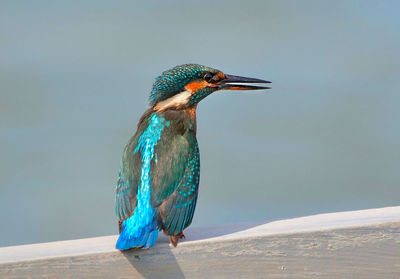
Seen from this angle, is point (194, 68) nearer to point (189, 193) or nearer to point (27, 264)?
point (189, 193)

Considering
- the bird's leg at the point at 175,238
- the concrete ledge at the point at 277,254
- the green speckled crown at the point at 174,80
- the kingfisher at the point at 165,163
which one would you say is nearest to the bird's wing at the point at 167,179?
the kingfisher at the point at 165,163

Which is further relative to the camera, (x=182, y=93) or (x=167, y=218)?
(x=182, y=93)

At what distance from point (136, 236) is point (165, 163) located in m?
0.57

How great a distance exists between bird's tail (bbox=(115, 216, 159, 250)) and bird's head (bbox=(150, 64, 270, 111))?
2.45 feet

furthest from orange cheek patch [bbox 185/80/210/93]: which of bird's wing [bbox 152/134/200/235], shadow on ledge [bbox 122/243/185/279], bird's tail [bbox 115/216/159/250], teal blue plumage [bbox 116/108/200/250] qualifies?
shadow on ledge [bbox 122/243/185/279]

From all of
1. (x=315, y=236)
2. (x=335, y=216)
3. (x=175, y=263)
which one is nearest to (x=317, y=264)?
(x=315, y=236)

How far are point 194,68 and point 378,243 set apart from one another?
48.2 inches

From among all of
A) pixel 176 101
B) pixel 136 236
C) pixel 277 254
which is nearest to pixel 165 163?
pixel 176 101

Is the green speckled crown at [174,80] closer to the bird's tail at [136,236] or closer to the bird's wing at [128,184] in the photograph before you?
the bird's wing at [128,184]

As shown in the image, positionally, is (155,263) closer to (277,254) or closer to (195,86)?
(277,254)

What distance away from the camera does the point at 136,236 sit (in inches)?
69.6

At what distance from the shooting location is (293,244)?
1718 millimetres

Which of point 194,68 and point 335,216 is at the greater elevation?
point 194,68

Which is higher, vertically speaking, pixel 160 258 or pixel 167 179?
pixel 167 179
